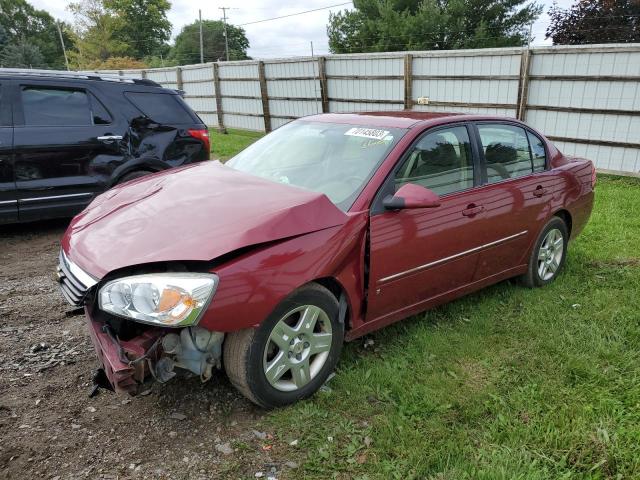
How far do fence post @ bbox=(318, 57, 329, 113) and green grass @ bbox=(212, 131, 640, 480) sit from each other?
952 cm

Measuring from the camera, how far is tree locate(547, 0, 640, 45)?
26438 mm

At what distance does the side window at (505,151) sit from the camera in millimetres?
3869

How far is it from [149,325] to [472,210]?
230 centimetres

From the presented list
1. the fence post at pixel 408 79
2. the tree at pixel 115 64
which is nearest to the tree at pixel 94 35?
the tree at pixel 115 64

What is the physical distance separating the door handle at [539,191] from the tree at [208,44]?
264 ft

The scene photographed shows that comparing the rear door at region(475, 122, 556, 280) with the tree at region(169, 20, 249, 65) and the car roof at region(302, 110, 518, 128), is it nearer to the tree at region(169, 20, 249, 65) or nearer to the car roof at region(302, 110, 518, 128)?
the car roof at region(302, 110, 518, 128)

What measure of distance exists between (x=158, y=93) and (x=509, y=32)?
34952 mm

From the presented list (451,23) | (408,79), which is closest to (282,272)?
(408,79)

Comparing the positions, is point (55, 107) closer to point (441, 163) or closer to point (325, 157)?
point (325, 157)

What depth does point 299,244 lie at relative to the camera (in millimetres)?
2684

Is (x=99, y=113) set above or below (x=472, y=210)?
above

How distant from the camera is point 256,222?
262cm

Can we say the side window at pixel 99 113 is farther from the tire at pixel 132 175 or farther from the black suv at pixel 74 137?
the tire at pixel 132 175

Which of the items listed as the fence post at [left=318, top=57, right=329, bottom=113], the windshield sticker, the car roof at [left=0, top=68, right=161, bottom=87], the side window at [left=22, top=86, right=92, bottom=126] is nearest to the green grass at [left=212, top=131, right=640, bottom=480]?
the windshield sticker
